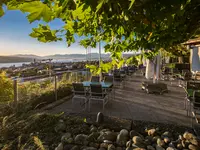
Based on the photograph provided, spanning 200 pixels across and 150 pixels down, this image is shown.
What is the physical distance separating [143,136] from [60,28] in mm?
3267

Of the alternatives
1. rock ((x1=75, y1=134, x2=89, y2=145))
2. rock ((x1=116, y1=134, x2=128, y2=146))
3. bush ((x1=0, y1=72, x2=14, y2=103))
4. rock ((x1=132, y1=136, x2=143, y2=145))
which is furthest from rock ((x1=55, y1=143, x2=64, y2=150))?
bush ((x1=0, y1=72, x2=14, y2=103))

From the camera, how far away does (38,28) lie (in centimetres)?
129

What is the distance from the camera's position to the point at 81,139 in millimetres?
3479

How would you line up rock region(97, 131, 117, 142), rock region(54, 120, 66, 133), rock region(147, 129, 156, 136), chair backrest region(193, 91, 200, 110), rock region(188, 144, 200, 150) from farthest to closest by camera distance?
1. chair backrest region(193, 91, 200, 110)
2. rock region(54, 120, 66, 133)
3. rock region(147, 129, 156, 136)
4. rock region(97, 131, 117, 142)
5. rock region(188, 144, 200, 150)

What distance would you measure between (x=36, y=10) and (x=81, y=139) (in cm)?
319

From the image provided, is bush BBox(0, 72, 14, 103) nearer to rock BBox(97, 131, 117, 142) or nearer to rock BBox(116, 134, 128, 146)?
rock BBox(97, 131, 117, 142)

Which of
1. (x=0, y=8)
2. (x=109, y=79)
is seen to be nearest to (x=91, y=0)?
(x=0, y=8)

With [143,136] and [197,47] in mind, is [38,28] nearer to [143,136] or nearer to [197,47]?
[143,136]

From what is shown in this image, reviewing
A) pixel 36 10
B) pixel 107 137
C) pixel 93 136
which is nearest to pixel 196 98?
pixel 107 137

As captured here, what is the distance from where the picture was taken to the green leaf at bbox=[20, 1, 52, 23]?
30.4 inches

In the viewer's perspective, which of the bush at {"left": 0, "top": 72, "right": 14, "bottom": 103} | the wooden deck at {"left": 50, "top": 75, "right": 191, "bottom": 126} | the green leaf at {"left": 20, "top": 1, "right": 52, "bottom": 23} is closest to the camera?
the green leaf at {"left": 20, "top": 1, "right": 52, "bottom": 23}

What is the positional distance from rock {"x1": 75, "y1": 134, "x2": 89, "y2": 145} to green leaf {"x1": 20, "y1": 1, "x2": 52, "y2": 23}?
122 inches

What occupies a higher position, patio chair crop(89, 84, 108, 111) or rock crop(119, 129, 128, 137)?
patio chair crop(89, 84, 108, 111)

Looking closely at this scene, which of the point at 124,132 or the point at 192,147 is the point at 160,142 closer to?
the point at 192,147
